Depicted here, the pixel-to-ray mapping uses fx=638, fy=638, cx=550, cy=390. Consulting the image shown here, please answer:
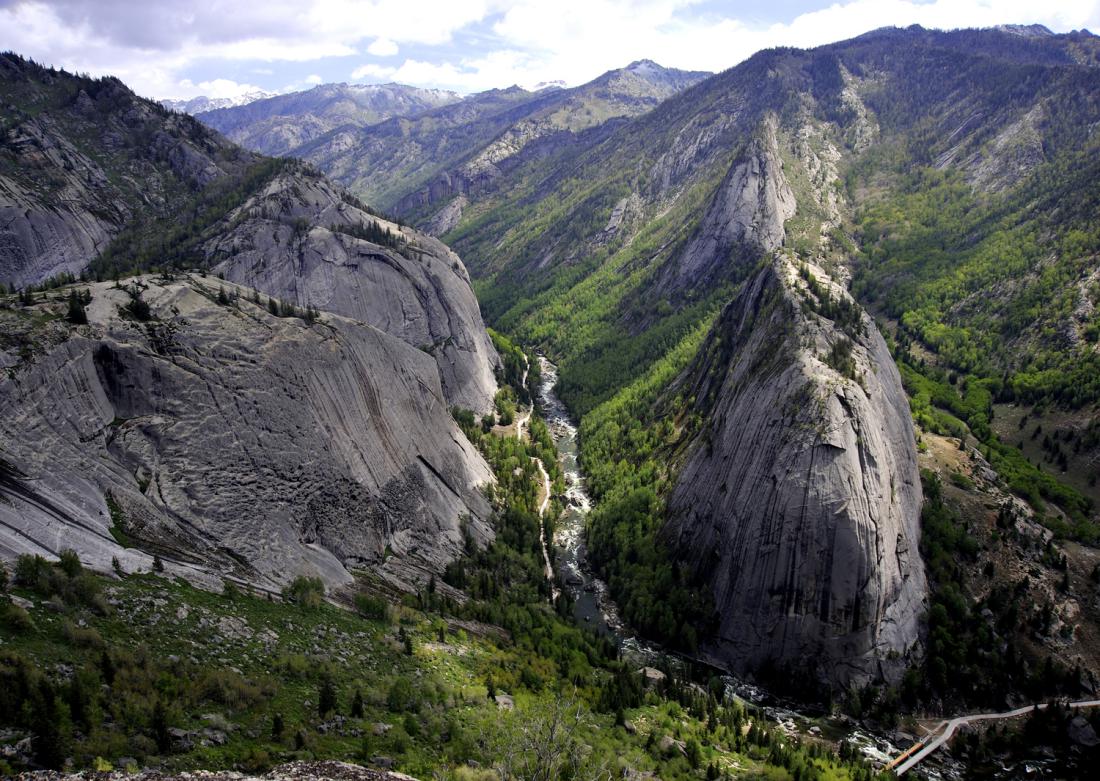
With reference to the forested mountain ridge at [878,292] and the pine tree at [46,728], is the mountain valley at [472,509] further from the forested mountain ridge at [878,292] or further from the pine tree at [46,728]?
the forested mountain ridge at [878,292]

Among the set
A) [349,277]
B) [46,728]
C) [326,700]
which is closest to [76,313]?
[326,700]

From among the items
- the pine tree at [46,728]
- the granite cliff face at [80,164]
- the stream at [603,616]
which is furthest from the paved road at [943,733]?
the granite cliff face at [80,164]

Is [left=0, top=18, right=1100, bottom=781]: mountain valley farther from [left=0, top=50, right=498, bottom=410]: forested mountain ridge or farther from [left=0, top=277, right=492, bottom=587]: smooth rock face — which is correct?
[left=0, top=50, right=498, bottom=410]: forested mountain ridge

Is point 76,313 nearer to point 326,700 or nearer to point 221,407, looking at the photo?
point 221,407

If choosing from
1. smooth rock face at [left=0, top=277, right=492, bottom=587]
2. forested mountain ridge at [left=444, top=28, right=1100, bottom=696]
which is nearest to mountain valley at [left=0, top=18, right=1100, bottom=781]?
smooth rock face at [left=0, top=277, right=492, bottom=587]

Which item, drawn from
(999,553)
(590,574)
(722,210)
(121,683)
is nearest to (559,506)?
(590,574)

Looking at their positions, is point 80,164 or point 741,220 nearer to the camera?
point 80,164
